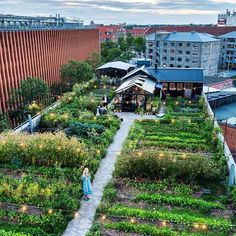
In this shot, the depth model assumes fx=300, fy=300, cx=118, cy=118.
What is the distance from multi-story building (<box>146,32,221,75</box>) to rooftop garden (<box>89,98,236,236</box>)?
3919 cm

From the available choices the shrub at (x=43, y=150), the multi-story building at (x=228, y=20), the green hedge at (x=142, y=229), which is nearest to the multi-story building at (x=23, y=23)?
the shrub at (x=43, y=150)

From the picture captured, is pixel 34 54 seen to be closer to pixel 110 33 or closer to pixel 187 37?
pixel 187 37

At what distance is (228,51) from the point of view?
69188 millimetres

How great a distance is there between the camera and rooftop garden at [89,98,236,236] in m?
11.1

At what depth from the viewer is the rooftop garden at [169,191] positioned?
36.6 ft

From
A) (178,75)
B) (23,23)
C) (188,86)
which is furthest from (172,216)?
(23,23)

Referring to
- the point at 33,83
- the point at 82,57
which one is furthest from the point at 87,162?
the point at 82,57

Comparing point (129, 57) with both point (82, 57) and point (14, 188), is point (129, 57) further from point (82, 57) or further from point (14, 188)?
point (14, 188)

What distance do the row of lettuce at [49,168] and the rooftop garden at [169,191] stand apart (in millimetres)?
1533

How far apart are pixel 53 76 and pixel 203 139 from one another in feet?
77.6

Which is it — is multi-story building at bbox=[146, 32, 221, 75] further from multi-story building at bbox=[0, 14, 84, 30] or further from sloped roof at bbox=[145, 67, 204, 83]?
sloped roof at bbox=[145, 67, 204, 83]

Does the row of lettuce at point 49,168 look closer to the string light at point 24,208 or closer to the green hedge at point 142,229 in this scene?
the string light at point 24,208

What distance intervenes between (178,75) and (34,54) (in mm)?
15550

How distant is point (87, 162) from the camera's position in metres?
15.4
